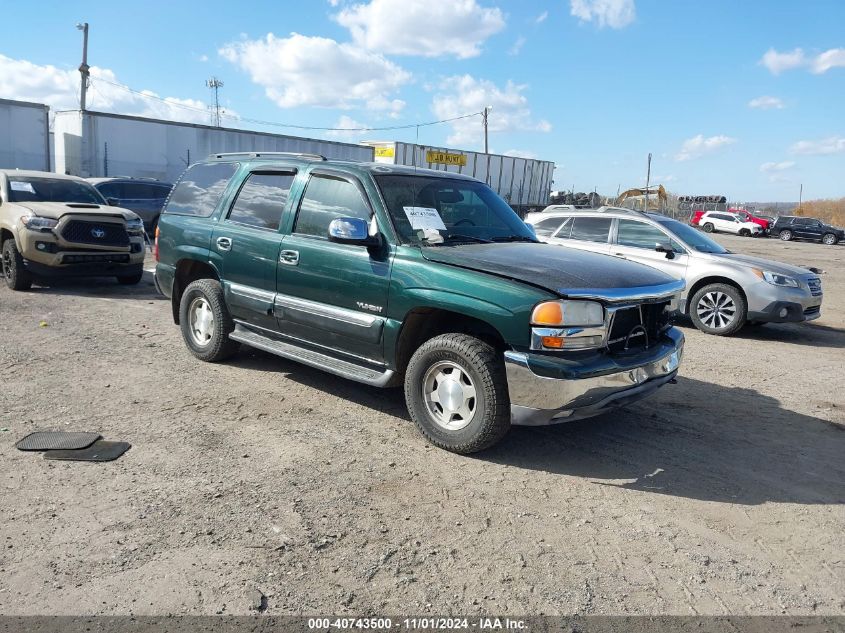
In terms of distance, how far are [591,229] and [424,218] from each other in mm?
5849

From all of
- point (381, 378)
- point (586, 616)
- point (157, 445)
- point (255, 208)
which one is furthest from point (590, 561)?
point (255, 208)

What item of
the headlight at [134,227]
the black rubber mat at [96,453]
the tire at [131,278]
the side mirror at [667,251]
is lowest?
the black rubber mat at [96,453]

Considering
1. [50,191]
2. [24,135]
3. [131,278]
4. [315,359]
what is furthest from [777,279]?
[24,135]

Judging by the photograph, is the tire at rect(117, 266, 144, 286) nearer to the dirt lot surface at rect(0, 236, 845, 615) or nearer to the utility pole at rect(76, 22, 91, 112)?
the dirt lot surface at rect(0, 236, 845, 615)

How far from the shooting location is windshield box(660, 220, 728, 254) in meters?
9.55

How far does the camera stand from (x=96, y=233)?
32.4ft

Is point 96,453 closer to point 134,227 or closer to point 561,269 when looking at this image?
point 561,269

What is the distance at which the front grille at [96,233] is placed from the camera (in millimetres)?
9656

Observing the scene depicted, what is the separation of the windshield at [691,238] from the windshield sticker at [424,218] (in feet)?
18.9

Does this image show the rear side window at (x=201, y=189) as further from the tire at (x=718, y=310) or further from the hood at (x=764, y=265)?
the hood at (x=764, y=265)

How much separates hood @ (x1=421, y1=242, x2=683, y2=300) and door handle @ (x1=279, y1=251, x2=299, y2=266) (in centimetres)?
117

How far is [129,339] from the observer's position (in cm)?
725

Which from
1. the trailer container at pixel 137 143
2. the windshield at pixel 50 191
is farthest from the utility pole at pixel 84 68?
the windshield at pixel 50 191

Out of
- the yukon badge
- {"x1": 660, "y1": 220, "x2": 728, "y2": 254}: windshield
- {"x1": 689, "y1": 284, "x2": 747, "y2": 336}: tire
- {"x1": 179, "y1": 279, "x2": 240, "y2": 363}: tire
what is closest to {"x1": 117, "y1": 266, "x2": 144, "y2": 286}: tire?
{"x1": 179, "y1": 279, "x2": 240, "y2": 363}: tire
